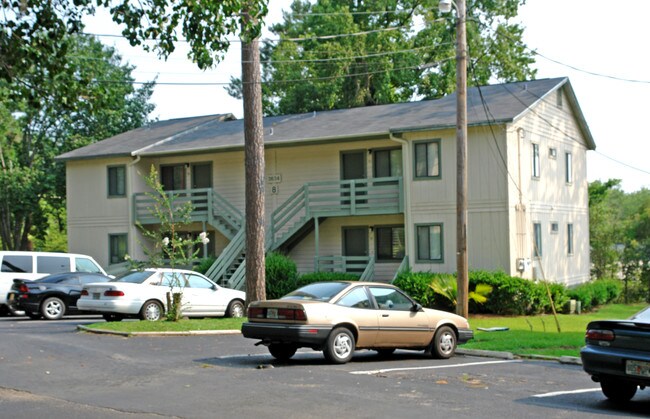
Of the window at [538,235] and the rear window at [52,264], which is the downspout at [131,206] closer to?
the rear window at [52,264]

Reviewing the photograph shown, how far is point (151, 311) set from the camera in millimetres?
23203

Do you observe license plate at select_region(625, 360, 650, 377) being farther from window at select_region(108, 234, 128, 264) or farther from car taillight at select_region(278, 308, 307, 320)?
window at select_region(108, 234, 128, 264)

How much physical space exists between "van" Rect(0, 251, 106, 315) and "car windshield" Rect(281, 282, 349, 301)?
44.5ft

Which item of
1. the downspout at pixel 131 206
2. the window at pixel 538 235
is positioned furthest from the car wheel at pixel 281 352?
the downspout at pixel 131 206

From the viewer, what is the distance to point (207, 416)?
33.8 ft

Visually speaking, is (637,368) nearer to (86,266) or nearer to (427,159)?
(427,159)

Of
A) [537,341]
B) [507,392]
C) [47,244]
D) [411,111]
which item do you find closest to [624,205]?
[47,244]

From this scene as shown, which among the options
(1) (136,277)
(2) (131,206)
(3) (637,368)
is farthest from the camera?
(2) (131,206)

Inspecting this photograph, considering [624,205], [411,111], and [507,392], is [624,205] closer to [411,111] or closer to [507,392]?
[411,111]

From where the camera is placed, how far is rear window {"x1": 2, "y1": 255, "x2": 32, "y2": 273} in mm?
26812

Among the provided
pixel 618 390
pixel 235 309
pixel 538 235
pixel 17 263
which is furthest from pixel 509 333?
pixel 17 263

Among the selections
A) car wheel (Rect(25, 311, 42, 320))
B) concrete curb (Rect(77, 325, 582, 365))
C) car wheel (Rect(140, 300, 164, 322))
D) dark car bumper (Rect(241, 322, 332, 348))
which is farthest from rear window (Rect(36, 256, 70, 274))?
dark car bumper (Rect(241, 322, 332, 348))

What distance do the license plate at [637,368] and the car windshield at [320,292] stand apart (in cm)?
579

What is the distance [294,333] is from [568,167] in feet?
77.6
